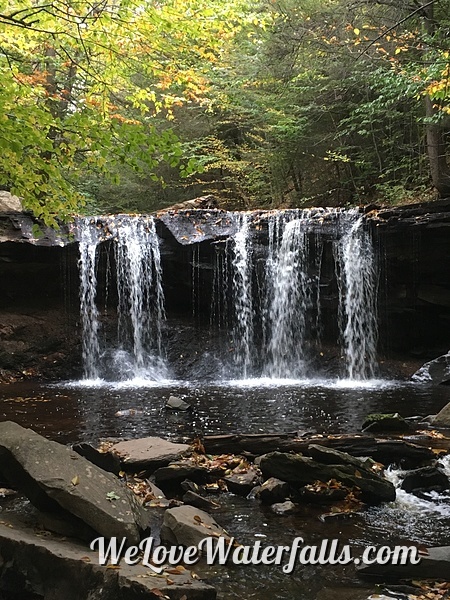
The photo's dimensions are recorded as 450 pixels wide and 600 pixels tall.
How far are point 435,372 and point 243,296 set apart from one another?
490 centimetres

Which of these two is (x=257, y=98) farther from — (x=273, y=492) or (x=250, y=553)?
(x=250, y=553)

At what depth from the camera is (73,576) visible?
305cm

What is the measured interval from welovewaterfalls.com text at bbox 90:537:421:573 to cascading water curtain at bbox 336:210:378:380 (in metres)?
9.52

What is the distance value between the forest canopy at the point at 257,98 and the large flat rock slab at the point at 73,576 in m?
3.60

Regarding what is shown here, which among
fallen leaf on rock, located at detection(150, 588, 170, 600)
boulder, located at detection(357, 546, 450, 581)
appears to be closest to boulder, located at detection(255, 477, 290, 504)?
boulder, located at detection(357, 546, 450, 581)

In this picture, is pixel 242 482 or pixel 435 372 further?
pixel 435 372

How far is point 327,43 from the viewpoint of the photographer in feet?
40.5

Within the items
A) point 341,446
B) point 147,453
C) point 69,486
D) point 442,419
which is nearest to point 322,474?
point 341,446

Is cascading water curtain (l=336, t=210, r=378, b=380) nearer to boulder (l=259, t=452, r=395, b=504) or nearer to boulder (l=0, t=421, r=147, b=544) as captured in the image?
boulder (l=259, t=452, r=395, b=504)

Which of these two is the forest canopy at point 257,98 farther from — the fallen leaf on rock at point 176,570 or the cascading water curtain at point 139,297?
the fallen leaf on rock at point 176,570

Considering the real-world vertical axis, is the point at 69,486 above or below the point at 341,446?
above

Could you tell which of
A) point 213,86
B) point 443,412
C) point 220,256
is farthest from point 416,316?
point 213,86

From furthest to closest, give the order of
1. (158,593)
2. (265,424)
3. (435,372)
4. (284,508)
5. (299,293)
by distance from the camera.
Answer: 1. (299,293)
2. (435,372)
3. (265,424)
4. (284,508)
5. (158,593)

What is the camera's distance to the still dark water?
3.39 m
